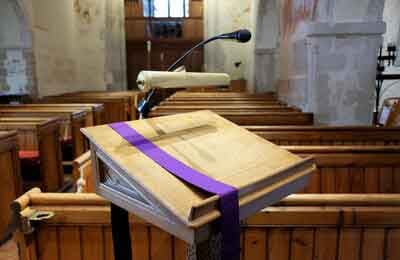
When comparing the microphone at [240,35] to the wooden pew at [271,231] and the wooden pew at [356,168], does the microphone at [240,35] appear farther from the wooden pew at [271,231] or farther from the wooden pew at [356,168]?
the wooden pew at [356,168]

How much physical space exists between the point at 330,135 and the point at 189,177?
235 cm

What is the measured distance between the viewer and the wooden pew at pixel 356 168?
1982 mm

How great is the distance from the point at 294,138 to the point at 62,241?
210 centimetres

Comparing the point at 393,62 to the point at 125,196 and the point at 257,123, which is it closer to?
the point at 257,123

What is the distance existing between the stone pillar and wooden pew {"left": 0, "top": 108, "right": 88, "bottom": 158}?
10.9 feet

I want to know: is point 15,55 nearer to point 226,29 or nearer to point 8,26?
point 8,26

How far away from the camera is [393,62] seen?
25.0ft

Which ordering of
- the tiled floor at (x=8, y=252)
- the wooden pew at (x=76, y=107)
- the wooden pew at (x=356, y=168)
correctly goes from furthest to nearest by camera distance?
the wooden pew at (x=76, y=107), the tiled floor at (x=8, y=252), the wooden pew at (x=356, y=168)

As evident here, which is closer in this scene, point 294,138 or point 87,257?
point 87,257

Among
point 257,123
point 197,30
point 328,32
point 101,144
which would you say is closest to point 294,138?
point 257,123

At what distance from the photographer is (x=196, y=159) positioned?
0.83 meters

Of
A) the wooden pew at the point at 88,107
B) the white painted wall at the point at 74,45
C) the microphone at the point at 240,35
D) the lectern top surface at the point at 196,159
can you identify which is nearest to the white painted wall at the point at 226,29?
the white painted wall at the point at 74,45

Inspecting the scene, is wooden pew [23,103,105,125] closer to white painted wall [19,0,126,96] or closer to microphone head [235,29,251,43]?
white painted wall [19,0,126,96]

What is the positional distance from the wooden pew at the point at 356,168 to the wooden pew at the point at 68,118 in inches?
140
